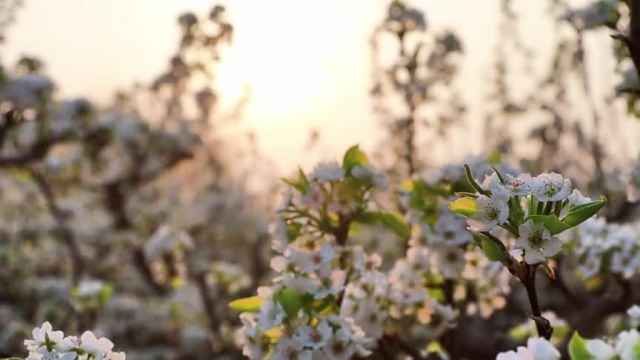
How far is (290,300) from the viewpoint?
2.48m

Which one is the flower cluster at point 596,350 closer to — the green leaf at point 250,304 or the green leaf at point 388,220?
the green leaf at point 250,304

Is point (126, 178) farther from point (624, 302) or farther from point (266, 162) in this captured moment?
point (624, 302)

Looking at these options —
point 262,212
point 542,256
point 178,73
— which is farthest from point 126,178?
point 542,256

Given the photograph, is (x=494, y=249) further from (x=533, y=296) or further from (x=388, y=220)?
(x=388, y=220)

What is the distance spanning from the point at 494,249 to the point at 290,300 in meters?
0.92

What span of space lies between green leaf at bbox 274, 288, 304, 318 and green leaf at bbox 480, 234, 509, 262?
891 mm

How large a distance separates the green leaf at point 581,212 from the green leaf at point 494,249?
0.13 metres

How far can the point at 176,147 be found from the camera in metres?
8.83

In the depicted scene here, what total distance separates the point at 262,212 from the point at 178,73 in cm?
522

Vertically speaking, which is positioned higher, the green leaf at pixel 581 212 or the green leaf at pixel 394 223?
the green leaf at pixel 394 223

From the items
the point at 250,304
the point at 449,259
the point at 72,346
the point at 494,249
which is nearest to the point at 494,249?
the point at 494,249

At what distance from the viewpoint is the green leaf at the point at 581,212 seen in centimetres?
166

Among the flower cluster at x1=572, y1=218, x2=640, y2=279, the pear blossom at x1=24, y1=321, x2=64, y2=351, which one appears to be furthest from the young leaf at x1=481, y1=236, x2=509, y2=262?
the flower cluster at x1=572, y1=218, x2=640, y2=279

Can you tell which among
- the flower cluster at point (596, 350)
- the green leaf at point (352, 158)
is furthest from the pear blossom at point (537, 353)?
the green leaf at point (352, 158)
